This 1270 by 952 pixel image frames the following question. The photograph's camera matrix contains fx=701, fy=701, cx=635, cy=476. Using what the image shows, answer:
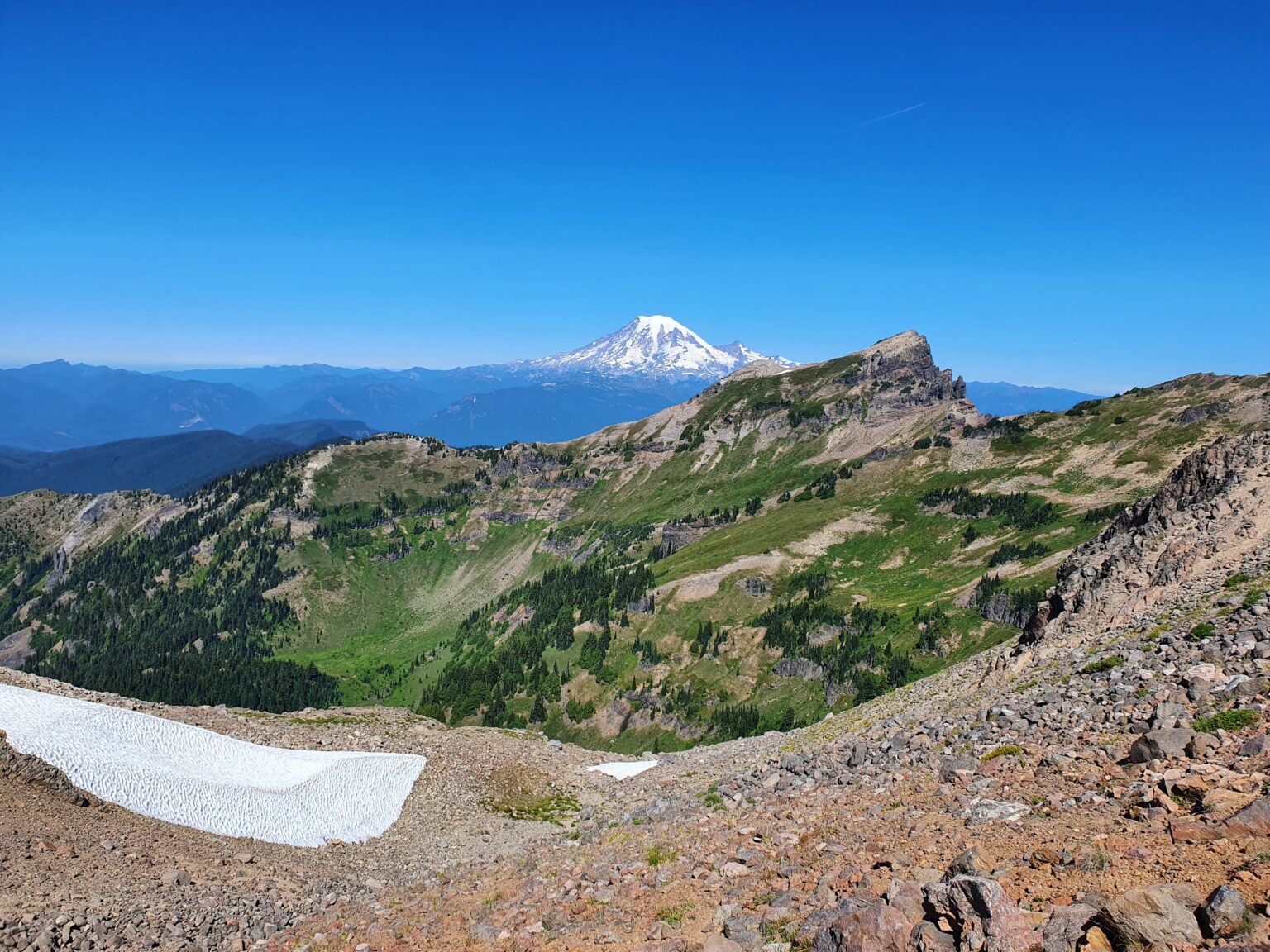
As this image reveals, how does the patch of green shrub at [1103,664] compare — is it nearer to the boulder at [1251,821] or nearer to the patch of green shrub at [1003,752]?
the patch of green shrub at [1003,752]

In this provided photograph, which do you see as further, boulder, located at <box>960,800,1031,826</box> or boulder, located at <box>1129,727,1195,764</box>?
boulder, located at <box>960,800,1031,826</box>

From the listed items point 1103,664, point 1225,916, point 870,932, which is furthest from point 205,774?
point 1103,664

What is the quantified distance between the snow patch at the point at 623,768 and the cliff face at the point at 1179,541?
27846 mm

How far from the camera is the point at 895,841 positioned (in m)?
19.0

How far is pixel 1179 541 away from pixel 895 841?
107 feet

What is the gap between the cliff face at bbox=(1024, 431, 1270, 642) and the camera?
36.6 m

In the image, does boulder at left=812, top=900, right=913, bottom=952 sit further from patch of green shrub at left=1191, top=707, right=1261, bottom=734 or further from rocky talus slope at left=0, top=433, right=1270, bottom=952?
patch of green shrub at left=1191, top=707, right=1261, bottom=734

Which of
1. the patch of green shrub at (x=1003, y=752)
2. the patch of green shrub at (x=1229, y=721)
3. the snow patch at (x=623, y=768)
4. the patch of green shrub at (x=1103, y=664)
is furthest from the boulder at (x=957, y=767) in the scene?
the snow patch at (x=623, y=768)

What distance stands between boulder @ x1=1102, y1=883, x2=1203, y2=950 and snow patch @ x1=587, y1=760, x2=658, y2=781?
135 feet

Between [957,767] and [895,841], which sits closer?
[895,841]

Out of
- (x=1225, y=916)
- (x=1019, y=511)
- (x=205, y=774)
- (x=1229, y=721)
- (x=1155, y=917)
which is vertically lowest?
(x=1019, y=511)

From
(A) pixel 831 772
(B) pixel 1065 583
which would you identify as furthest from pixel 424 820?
(B) pixel 1065 583

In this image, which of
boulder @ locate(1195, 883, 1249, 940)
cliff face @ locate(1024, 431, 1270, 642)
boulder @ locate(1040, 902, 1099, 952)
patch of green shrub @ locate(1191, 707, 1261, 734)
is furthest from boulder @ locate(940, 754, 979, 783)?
cliff face @ locate(1024, 431, 1270, 642)

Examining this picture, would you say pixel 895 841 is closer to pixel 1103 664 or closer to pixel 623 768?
pixel 1103 664
